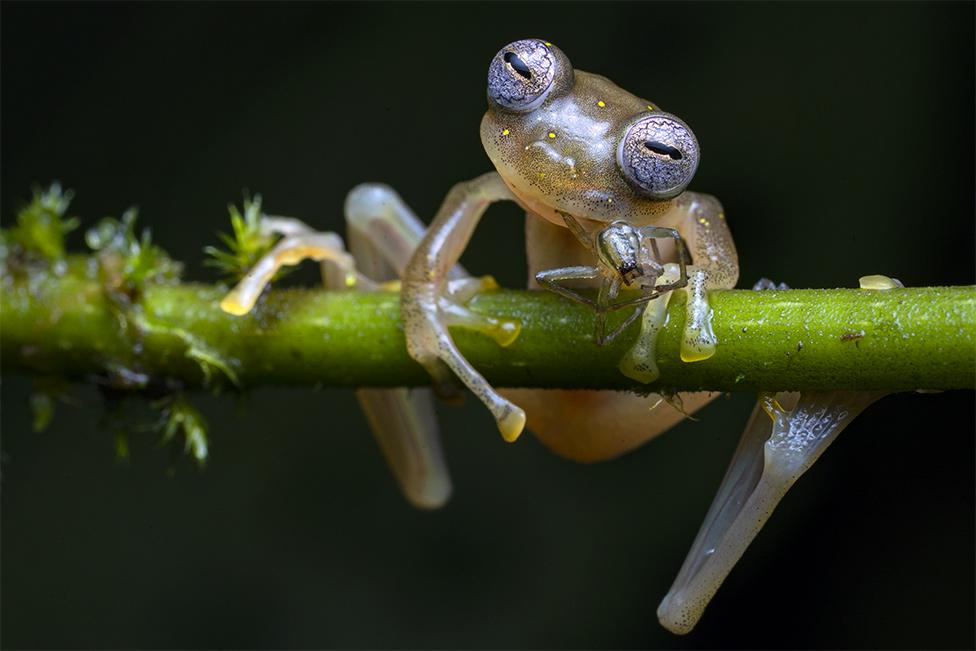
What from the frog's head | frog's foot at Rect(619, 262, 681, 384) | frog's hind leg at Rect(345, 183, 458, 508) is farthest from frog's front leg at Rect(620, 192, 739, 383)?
frog's hind leg at Rect(345, 183, 458, 508)

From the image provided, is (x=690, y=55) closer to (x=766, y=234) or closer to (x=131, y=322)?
(x=766, y=234)

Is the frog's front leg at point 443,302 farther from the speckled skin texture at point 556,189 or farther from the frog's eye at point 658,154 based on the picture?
the frog's eye at point 658,154

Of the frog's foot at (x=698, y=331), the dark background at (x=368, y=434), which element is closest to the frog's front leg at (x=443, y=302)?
the frog's foot at (x=698, y=331)

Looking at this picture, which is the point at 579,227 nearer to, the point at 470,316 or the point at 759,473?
the point at 470,316

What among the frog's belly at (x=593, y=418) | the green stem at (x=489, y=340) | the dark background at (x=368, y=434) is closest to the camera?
the green stem at (x=489, y=340)

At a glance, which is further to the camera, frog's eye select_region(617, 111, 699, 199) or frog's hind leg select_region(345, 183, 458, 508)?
frog's hind leg select_region(345, 183, 458, 508)

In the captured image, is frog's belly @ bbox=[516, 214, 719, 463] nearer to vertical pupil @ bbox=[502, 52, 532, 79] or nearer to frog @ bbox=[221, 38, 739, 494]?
frog @ bbox=[221, 38, 739, 494]

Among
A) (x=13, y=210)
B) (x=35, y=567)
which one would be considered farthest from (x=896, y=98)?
(x=35, y=567)
